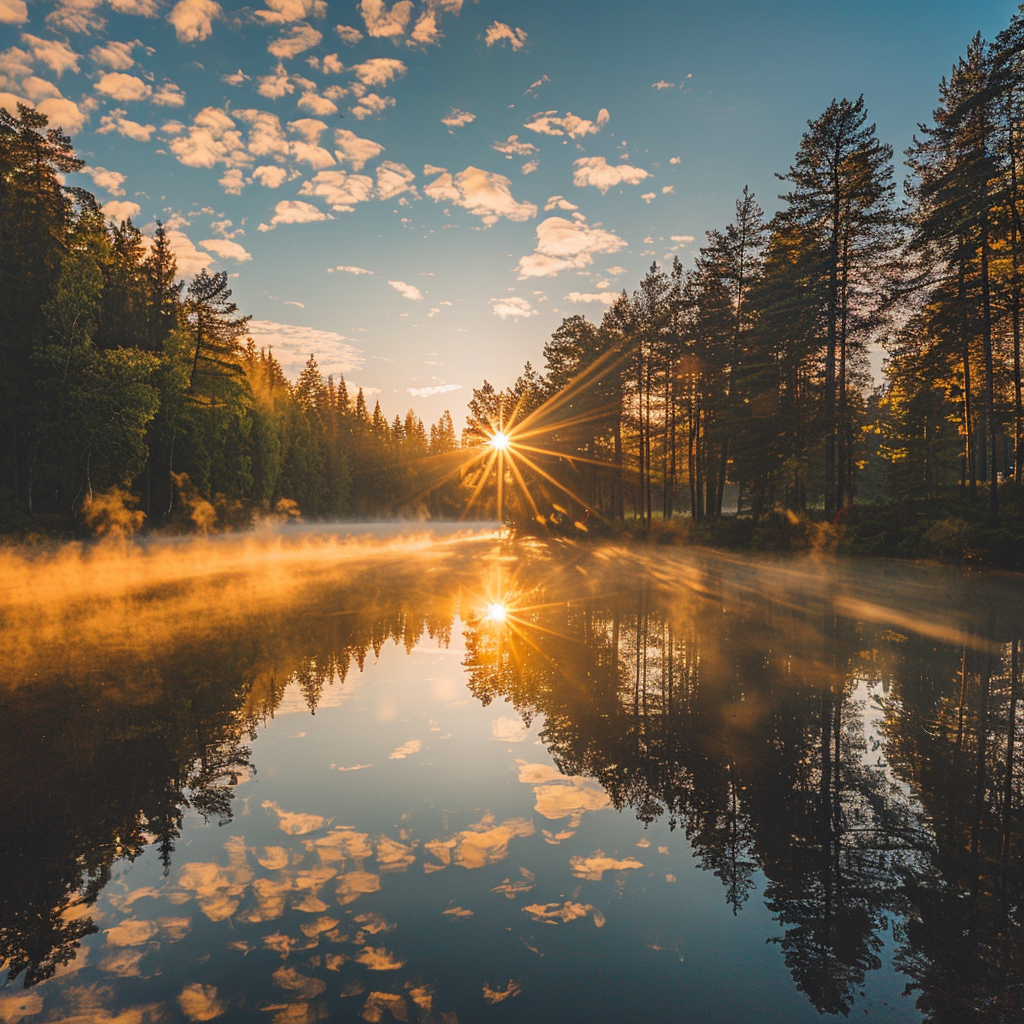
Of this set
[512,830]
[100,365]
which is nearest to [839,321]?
[512,830]

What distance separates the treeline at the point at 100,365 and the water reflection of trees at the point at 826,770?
91.9 ft

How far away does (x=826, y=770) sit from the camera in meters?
5.09

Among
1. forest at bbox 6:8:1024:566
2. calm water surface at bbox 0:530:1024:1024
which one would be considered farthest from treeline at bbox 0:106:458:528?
calm water surface at bbox 0:530:1024:1024

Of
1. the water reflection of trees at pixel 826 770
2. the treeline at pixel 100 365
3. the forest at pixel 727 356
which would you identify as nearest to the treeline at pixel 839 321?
the forest at pixel 727 356

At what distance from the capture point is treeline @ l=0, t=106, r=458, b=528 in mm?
27359

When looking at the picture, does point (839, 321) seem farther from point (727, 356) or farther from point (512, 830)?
point (512, 830)

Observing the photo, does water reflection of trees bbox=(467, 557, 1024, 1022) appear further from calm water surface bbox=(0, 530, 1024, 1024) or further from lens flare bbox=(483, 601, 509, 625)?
lens flare bbox=(483, 601, 509, 625)

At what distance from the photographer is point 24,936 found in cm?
315

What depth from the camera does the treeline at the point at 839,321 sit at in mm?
22750

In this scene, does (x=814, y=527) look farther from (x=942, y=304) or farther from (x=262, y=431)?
(x=262, y=431)

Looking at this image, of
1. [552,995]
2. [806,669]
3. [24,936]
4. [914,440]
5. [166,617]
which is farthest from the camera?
[914,440]

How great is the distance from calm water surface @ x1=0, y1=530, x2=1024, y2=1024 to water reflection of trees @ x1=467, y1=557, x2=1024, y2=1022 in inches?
1.1

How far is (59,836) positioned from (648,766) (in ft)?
15.6

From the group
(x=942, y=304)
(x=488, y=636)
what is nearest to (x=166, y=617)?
(x=488, y=636)
